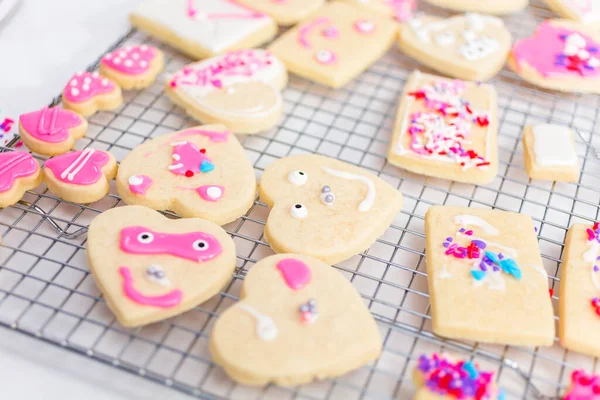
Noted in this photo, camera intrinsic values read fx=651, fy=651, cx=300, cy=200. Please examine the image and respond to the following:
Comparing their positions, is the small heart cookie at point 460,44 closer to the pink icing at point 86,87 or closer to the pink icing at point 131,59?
the pink icing at point 131,59

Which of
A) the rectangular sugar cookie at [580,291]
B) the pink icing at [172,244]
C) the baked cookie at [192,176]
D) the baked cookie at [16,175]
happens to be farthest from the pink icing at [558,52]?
the baked cookie at [16,175]

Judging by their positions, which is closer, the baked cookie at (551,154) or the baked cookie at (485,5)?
the baked cookie at (551,154)

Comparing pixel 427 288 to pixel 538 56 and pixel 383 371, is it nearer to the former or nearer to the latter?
pixel 383 371

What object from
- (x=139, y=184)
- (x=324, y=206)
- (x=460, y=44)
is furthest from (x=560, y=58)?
(x=139, y=184)

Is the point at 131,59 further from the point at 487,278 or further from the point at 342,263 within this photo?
the point at 487,278

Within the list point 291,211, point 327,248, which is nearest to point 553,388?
point 327,248

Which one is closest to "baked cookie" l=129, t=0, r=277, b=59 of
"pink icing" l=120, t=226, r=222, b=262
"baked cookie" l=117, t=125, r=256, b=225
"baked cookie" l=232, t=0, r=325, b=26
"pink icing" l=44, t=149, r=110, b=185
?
"baked cookie" l=232, t=0, r=325, b=26
